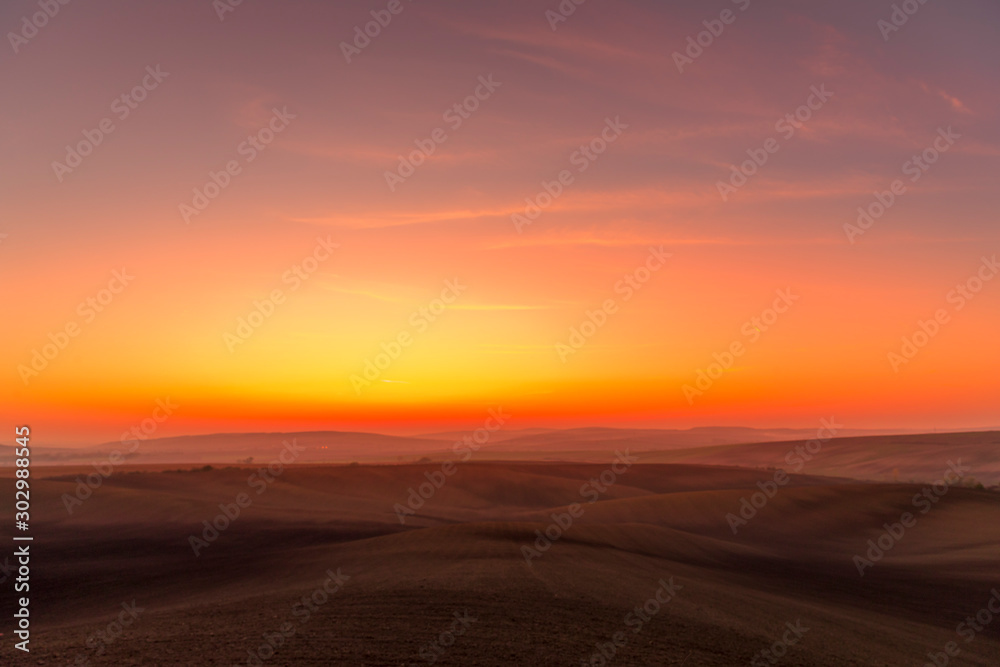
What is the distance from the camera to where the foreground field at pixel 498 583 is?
38.9 ft

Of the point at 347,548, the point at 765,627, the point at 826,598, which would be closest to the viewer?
the point at 765,627

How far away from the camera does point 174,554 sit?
87.7 feet

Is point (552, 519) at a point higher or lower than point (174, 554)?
higher

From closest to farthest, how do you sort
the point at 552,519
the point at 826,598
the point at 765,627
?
the point at 765,627 → the point at 826,598 → the point at 552,519

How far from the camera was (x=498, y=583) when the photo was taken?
15664 millimetres

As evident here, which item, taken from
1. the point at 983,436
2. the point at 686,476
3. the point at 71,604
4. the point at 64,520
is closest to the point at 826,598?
the point at 71,604

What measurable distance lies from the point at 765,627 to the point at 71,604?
18560 millimetres

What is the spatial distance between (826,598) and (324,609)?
1667 centimetres

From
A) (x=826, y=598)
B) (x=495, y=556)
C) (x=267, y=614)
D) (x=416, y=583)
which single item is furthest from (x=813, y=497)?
(x=267, y=614)

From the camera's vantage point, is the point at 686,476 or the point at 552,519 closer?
the point at 552,519

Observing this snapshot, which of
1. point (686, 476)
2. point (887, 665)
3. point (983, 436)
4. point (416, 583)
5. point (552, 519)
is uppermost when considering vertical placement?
point (983, 436)

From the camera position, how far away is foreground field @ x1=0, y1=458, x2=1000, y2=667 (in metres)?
11.9

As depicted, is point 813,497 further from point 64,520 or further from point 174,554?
point 64,520

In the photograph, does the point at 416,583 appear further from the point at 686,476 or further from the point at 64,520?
the point at 686,476
